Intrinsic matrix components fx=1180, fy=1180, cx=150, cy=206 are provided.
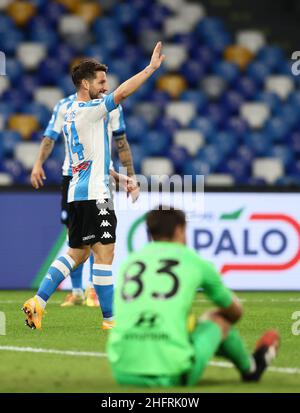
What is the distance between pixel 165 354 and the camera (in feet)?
16.6

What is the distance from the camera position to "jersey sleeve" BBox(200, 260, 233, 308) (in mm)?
5246

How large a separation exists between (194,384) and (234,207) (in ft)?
22.4

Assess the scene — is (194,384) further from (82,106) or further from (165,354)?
(82,106)

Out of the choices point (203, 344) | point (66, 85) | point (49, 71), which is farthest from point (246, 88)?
point (203, 344)

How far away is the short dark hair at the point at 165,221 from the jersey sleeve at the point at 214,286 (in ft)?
0.65

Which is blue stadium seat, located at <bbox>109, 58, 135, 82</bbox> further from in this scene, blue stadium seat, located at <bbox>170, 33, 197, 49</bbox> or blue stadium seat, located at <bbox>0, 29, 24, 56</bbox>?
blue stadium seat, located at <bbox>0, 29, 24, 56</bbox>

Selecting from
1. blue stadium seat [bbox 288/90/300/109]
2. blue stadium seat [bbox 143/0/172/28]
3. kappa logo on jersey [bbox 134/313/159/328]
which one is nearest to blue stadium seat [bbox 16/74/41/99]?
blue stadium seat [bbox 143/0/172/28]

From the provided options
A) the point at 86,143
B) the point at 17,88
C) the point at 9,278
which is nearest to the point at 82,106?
the point at 86,143

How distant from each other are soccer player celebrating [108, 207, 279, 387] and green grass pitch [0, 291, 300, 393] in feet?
0.38

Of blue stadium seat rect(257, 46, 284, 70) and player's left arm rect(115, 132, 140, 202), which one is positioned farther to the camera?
blue stadium seat rect(257, 46, 284, 70)

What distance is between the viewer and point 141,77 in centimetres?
733

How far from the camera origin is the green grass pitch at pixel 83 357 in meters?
5.50

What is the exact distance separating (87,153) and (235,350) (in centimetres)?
306

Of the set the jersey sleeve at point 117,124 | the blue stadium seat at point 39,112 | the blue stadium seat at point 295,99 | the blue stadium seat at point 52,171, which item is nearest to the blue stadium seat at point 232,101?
the blue stadium seat at point 295,99
